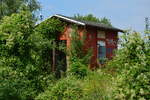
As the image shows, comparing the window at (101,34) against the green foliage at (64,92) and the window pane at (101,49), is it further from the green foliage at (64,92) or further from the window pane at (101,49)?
the green foliage at (64,92)

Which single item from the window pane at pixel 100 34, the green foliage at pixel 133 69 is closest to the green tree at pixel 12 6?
the window pane at pixel 100 34

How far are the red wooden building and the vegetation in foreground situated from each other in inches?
250

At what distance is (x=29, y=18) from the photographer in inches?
456

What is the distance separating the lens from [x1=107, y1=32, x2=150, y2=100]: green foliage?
6.01m

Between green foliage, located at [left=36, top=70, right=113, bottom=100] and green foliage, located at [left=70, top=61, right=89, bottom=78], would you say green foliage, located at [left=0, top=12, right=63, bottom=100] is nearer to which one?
green foliage, located at [left=36, top=70, right=113, bottom=100]

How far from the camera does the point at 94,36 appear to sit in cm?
1942

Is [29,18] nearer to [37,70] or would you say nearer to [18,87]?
[37,70]

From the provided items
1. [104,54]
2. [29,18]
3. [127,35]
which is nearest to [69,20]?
[104,54]

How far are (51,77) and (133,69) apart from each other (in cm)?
613

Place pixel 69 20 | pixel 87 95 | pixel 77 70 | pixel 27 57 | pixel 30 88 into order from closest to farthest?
pixel 87 95, pixel 30 88, pixel 27 57, pixel 77 70, pixel 69 20

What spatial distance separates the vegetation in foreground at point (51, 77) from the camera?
243 inches

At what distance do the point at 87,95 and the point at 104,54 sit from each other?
11563 mm

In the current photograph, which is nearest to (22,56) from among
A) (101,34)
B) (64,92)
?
(64,92)

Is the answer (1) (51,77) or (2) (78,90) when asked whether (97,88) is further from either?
(1) (51,77)
